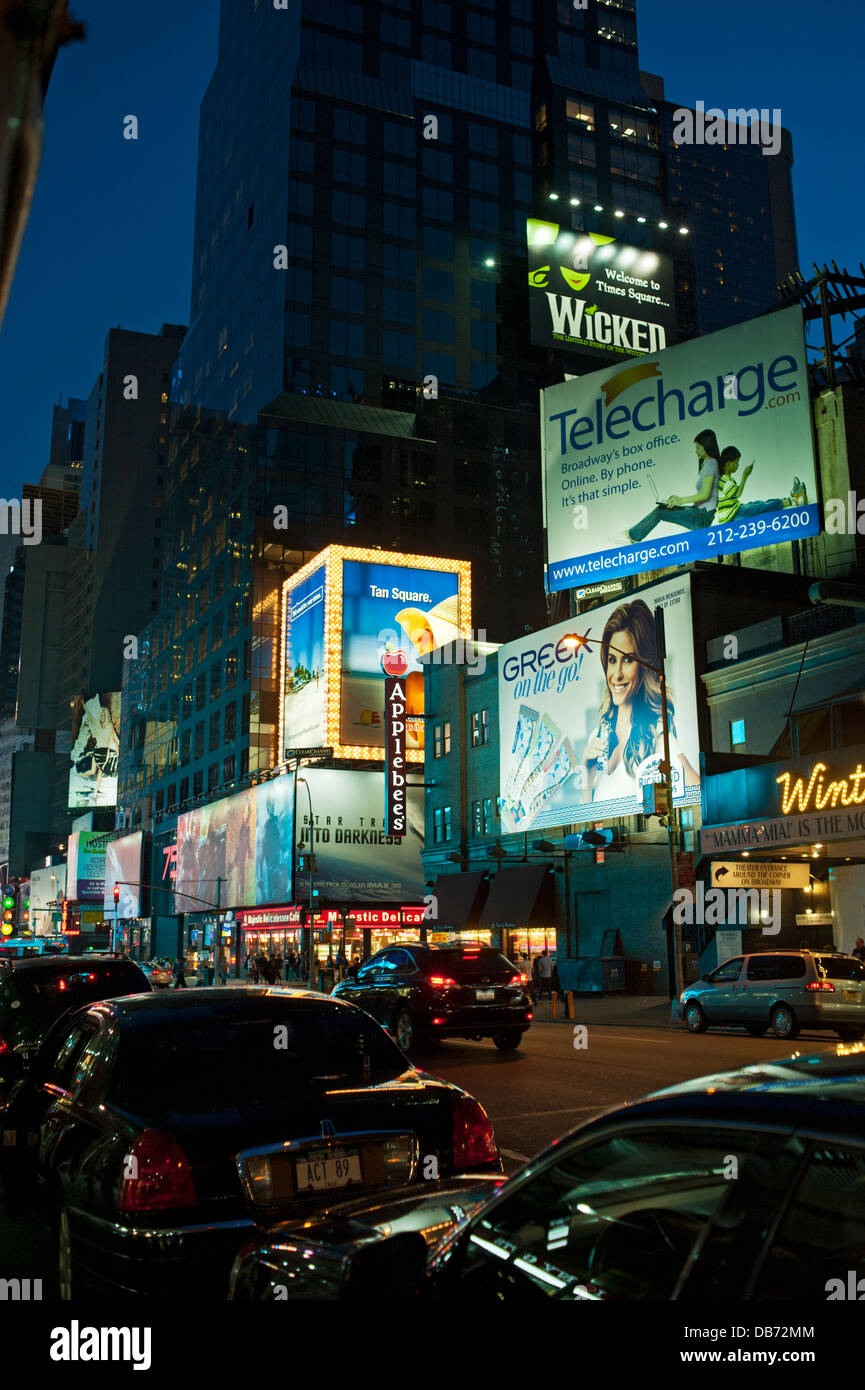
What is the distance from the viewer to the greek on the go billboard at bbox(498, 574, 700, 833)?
35938 millimetres

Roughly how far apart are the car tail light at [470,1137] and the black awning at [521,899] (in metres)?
36.9

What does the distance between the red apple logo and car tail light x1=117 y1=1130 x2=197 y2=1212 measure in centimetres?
6335

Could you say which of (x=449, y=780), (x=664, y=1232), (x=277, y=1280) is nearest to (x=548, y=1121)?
(x=277, y=1280)

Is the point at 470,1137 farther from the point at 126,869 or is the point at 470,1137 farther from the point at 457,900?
the point at 126,869

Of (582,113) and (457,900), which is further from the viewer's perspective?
(582,113)

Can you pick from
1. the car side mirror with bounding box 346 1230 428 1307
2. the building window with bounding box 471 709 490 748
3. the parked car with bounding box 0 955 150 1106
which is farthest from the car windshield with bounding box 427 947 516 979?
the building window with bounding box 471 709 490 748

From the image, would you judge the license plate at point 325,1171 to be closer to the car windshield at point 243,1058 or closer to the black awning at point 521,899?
the car windshield at point 243,1058

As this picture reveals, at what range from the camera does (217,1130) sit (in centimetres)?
503

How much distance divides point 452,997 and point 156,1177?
42.9 feet

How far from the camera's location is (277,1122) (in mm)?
5121

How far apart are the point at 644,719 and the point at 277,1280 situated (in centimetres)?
3437

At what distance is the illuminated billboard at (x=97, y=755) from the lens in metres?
144

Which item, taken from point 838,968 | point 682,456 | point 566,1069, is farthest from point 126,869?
point 566,1069
